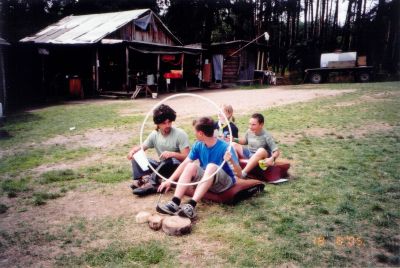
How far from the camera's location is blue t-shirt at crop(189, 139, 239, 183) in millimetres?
4695

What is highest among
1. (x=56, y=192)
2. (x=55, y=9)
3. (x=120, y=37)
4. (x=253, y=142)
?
(x=55, y=9)

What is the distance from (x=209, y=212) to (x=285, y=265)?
1458mm

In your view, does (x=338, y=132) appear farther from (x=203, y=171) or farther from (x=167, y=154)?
(x=167, y=154)

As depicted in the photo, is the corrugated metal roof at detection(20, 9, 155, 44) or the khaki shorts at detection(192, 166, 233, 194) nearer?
the khaki shorts at detection(192, 166, 233, 194)

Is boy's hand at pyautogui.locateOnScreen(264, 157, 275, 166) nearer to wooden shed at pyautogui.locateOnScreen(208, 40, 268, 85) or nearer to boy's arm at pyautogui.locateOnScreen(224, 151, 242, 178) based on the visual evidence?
boy's arm at pyautogui.locateOnScreen(224, 151, 242, 178)

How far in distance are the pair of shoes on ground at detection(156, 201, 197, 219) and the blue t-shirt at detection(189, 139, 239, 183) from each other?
74 centimetres

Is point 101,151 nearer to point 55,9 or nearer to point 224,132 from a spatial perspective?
point 224,132

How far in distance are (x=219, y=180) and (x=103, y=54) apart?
22541 millimetres

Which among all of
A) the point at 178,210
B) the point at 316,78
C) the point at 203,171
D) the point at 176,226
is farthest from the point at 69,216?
the point at 316,78

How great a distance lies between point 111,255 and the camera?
358 cm

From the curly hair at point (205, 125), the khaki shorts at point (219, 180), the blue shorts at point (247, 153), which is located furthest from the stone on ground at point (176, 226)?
the blue shorts at point (247, 153)

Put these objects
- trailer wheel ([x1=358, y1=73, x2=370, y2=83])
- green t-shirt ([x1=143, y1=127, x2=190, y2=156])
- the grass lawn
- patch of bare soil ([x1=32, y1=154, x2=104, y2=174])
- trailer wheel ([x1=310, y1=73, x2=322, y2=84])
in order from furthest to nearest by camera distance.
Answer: trailer wheel ([x1=310, y1=73, x2=322, y2=84]), trailer wheel ([x1=358, y1=73, x2=370, y2=83]), patch of bare soil ([x1=32, y1=154, x2=104, y2=174]), green t-shirt ([x1=143, y1=127, x2=190, y2=156]), the grass lawn

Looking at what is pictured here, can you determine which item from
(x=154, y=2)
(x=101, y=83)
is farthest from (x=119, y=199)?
(x=154, y=2)
